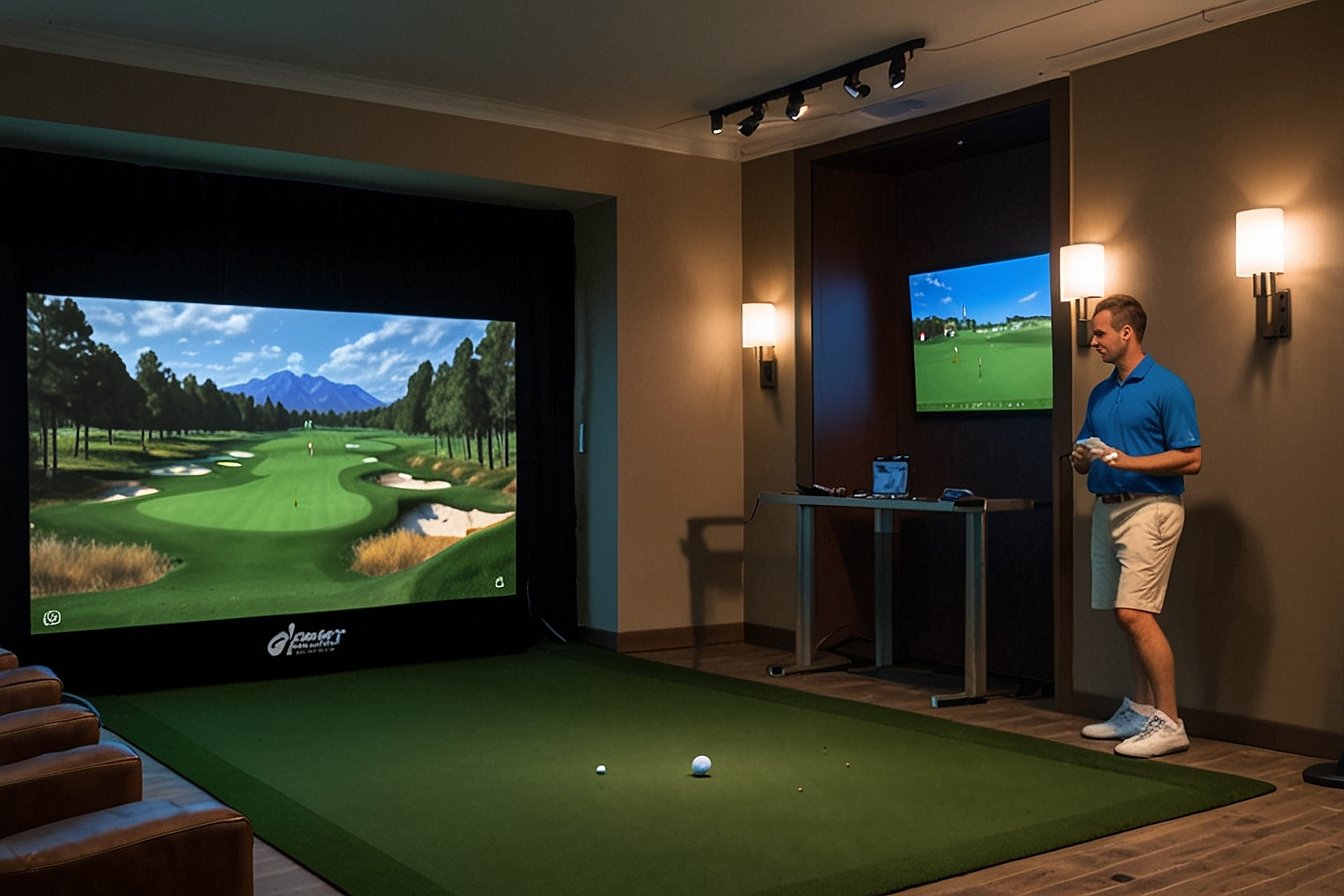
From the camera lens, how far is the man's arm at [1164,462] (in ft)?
15.4

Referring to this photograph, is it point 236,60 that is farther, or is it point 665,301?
point 665,301

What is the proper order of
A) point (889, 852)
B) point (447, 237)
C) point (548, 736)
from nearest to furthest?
1. point (889, 852)
2. point (548, 736)
3. point (447, 237)

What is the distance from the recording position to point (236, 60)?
230 inches

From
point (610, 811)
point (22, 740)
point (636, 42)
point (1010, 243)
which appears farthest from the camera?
point (1010, 243)

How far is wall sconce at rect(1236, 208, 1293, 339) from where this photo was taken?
4707 mm

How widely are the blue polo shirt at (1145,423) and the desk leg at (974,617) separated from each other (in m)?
0.86

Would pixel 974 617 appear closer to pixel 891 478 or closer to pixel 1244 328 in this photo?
pixel 891 478

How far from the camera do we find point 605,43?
5.60 meters

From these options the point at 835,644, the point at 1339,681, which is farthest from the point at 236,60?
the point at 1339,681

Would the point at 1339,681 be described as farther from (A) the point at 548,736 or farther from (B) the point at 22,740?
(B) the point at 22,740

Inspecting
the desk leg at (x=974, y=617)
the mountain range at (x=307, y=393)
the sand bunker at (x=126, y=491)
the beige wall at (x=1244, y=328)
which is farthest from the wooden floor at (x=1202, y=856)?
the mountain range at (x=307, y=393)

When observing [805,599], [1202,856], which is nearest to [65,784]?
[1202,856]

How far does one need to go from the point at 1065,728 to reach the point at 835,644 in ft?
6.45

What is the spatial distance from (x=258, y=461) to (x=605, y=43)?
269cm
